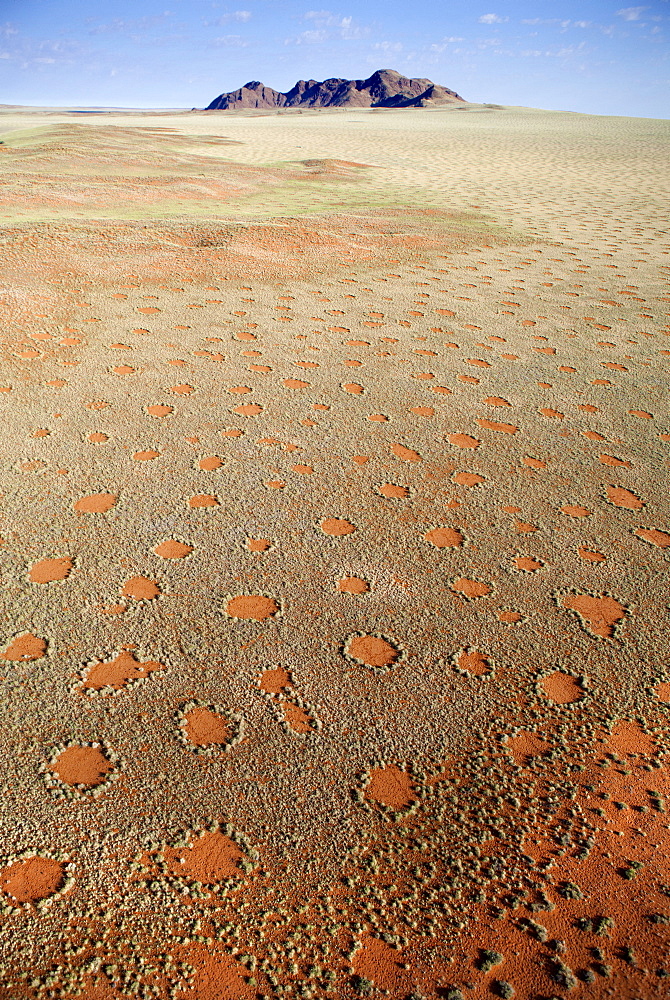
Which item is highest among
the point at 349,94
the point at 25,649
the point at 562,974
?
the point at 349,94

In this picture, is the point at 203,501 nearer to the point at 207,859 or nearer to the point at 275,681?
the point at 275,681

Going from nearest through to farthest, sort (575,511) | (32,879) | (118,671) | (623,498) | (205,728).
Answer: (32,879)
(205,728)
(118,671)
(575,511)
(623,498)

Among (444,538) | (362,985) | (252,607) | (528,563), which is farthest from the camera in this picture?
(444,538)

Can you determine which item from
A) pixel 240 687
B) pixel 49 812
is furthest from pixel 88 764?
pixel 240 687

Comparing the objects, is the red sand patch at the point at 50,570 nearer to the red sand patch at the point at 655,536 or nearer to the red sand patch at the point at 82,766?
the red sand patch at the point at 82,766

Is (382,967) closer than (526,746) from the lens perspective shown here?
Yes

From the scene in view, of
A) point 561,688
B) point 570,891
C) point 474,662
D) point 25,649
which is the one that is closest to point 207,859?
point 570,891

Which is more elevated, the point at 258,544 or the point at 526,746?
the point at 258,544

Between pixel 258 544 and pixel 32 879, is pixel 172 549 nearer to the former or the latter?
pixel 258 544
